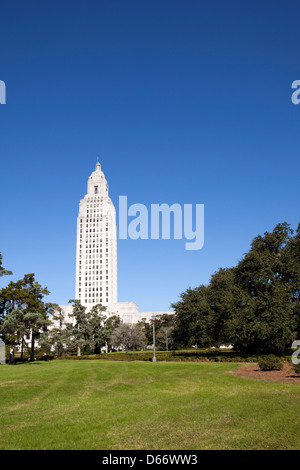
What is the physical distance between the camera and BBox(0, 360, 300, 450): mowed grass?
9.28m

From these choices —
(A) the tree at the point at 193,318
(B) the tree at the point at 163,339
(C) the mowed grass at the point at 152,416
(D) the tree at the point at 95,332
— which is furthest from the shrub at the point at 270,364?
(B) the tree at the point at 163,339

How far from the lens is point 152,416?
12203mm

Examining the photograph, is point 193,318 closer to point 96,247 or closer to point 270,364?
point 270,364

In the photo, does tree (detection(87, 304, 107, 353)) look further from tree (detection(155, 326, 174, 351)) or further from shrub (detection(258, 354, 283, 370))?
shrub (detection(258, 354, 283, 370))

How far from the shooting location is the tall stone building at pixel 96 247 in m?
176

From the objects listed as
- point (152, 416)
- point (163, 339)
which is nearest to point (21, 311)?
point (152, 416)

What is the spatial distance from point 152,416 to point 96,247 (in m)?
171

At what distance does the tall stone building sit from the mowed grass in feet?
504

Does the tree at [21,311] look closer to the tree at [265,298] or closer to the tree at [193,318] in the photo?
the tree at [193,318]

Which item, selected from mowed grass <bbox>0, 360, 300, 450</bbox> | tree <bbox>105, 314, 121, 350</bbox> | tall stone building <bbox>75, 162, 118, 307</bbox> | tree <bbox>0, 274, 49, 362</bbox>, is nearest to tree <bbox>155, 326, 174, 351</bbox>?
tree <bbox>105, 314, 121, 350</bbox>

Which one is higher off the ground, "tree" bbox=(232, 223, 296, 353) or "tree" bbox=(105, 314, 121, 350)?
"tree" bbox=(232, 223, 296, 353)
